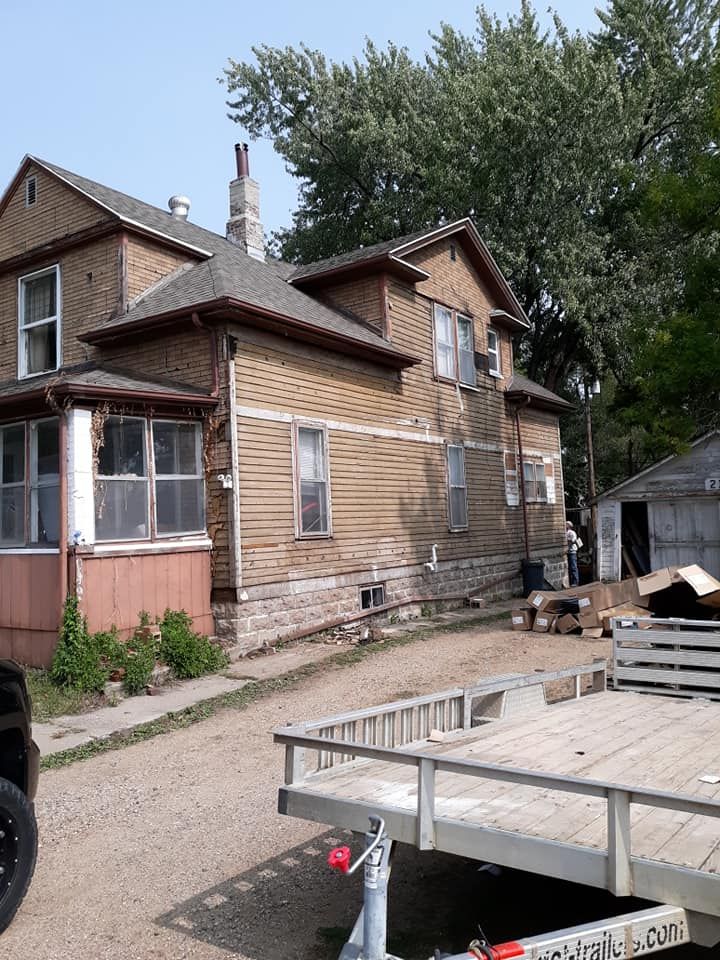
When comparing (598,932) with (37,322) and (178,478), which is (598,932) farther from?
(37,322)

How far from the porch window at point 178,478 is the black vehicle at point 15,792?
7.51 metres

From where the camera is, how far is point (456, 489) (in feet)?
63.5

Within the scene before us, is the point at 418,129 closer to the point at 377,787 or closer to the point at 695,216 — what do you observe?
the point at 695,216

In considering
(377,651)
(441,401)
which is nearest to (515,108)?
(441,401)

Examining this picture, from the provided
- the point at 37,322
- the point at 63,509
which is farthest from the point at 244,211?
the point at 63,509

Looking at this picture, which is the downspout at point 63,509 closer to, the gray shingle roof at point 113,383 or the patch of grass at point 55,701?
the gray shingle roof at point 113,383

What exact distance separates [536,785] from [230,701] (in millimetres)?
7446

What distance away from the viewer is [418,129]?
31.0 metres

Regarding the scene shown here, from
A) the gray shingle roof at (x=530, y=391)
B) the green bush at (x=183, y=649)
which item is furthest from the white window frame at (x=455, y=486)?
the green bush at (x=183, y=649)

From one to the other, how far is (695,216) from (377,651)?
1015 centimetres

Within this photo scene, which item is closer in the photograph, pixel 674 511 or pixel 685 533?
pixel 685 533

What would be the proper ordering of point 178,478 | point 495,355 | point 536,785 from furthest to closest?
point 495,355 → point 178,478 → point 536,785

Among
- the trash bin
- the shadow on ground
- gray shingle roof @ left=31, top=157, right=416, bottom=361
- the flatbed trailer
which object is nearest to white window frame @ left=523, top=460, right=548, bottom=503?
the trash bin

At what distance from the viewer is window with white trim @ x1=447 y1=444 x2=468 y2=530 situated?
62.4 feet
